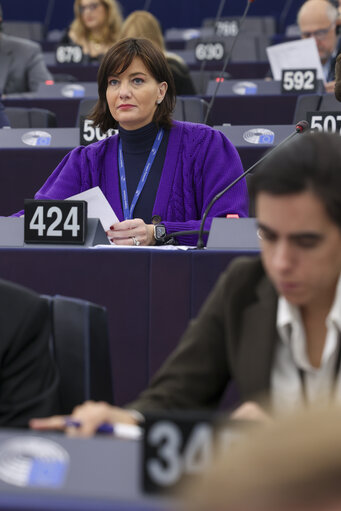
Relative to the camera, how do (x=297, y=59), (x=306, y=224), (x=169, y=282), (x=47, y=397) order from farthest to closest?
(x=297, y=59) < (x=169, y=282) < (x=47, y=397) < (x=306, y=224)

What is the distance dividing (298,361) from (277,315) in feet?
0.26

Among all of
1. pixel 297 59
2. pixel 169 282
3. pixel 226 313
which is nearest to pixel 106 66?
pixel 169 282

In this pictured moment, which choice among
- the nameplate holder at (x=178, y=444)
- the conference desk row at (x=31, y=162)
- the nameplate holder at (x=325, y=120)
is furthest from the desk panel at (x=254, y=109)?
the nameplate holder at (x=178, y=444)

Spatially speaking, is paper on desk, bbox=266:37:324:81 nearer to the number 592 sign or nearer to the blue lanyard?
the blue lanyard

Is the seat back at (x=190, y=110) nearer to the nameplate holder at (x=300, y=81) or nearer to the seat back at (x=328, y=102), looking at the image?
the seat back at (x=328, y=102)

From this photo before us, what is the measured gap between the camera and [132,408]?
1.62m

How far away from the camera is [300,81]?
238 inches

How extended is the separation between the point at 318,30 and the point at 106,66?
141 inches

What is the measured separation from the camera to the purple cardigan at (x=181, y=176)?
3.45 m

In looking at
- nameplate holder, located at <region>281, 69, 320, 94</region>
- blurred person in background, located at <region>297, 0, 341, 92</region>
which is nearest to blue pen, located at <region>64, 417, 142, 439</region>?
nameplate holder, located at <region>281, 69, 320, 94</region>

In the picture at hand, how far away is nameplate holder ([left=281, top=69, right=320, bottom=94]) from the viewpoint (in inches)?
237

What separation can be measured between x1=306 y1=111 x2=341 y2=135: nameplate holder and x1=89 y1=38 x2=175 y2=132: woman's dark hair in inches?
26.5

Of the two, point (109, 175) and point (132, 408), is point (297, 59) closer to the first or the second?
Result: point (109, 175)

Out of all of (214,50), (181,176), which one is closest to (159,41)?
(214,50)
